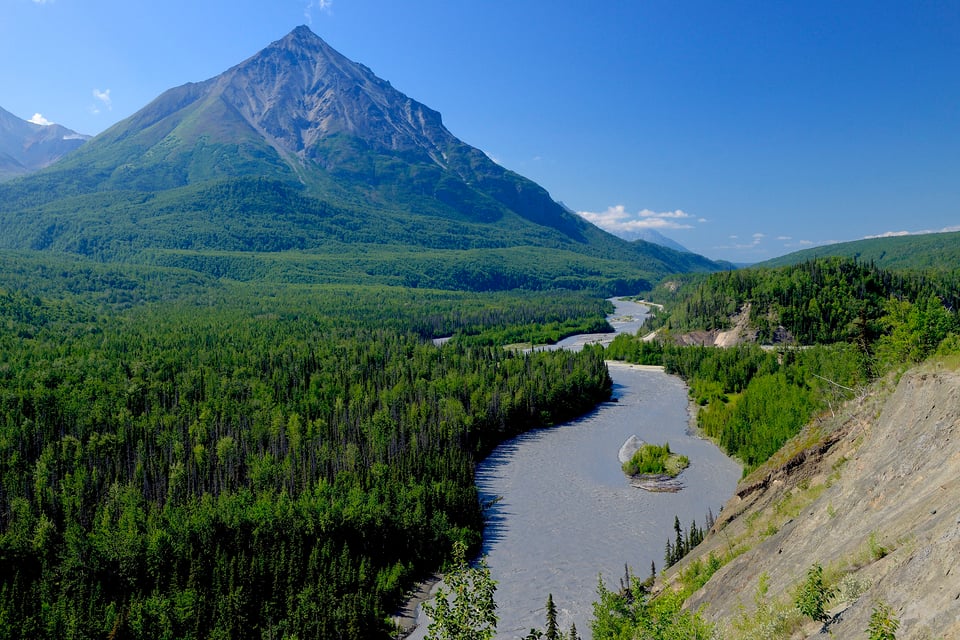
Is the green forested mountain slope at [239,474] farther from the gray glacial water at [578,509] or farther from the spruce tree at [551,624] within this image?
the spruce tree at [551,624]

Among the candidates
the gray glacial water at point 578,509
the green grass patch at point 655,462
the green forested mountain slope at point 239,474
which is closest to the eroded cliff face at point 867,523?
the gray glacial water at point 578,509

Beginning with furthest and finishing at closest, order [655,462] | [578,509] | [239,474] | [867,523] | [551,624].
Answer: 1. [655,462]
2. [239,474]
3. [578,509]
4. [551,624]
5. [867,523]

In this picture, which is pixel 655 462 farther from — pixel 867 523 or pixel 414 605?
pixel 867 523

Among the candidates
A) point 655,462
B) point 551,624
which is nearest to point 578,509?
point 655,462

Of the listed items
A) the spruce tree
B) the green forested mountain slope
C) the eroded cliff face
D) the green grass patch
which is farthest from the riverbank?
the green grass patch

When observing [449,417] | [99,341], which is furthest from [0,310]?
[449,417]

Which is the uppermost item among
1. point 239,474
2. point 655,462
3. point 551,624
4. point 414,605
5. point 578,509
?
point 551,624
